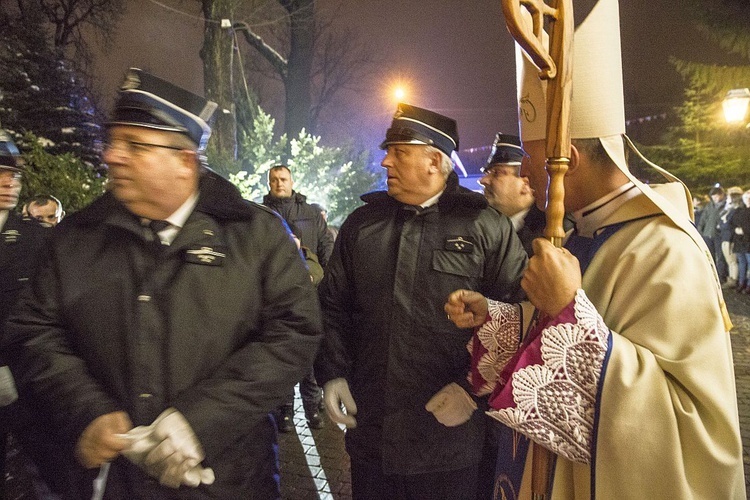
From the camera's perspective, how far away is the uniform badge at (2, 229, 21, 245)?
3.27 m

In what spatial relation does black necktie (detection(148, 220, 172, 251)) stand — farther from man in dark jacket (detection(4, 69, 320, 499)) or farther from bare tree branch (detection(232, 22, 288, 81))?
bare tree branch (detection(232, 22, 288, 81))

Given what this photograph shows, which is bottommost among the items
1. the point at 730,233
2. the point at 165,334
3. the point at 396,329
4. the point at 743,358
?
the point at 743,358

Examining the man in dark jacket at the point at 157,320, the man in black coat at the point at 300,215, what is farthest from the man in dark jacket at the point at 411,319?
the man in black coat at the point at 300,215

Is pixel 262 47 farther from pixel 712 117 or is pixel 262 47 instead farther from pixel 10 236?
pixel 10 236

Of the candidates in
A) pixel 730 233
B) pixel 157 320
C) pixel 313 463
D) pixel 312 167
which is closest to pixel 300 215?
pixel 313 463

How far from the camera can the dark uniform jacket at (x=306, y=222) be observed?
6418 mm

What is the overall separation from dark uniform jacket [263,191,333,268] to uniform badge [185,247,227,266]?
14.1 feet

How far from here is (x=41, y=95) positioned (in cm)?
1155

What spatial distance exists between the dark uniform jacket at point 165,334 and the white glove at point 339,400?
26.1 inches

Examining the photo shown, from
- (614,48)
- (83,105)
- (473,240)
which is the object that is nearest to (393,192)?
(473,240)

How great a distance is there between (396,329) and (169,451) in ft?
4.03

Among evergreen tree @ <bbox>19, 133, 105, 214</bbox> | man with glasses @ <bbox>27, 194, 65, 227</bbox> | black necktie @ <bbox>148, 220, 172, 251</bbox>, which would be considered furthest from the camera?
evergreen tree @ <bbox>19, 133, 105, 214</bbox>

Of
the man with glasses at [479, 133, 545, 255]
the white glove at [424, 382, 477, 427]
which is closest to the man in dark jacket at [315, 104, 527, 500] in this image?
the white glove at [424, 382, 477, 427]

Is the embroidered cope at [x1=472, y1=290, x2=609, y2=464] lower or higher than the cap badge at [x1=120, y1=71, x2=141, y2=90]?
lower
